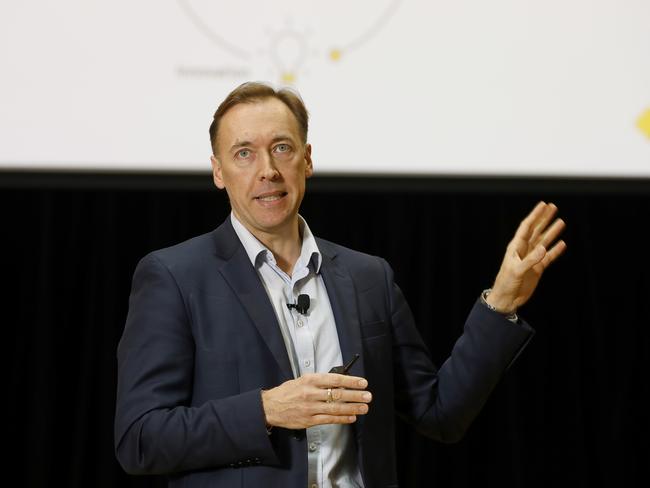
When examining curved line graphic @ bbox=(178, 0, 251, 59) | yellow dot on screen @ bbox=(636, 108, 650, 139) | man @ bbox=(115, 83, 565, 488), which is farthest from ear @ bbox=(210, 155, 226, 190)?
yellow dot on screen @ bbox=(636, 108, 650, 139)

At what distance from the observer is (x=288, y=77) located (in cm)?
291

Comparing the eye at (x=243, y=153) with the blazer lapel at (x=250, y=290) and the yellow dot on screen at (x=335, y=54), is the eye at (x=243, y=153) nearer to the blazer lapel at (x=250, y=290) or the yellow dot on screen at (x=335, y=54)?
the blazer lapel at (x=250, y=290)

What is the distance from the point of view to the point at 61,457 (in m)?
3.23

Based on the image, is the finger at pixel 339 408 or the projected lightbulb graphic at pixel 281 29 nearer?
the finger at pixel 339 408

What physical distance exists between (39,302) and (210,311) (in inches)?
71.5

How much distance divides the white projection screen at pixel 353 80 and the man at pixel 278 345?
1.13 m

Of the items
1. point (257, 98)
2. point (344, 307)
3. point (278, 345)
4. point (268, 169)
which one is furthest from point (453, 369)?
point (257, 98)

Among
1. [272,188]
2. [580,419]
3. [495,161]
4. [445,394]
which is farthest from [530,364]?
[272,188]

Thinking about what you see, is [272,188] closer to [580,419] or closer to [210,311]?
[210,311]

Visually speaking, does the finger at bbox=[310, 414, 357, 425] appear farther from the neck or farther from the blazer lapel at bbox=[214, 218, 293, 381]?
the neck

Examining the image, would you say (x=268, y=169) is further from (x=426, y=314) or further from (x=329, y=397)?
(x=426, y=314)

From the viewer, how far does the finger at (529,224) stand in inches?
67.4

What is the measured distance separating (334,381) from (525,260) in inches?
18.8

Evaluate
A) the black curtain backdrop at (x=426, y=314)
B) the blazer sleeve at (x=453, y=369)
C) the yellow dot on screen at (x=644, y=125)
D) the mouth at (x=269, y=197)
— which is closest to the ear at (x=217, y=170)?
the mouth at (x=269, y=197)
